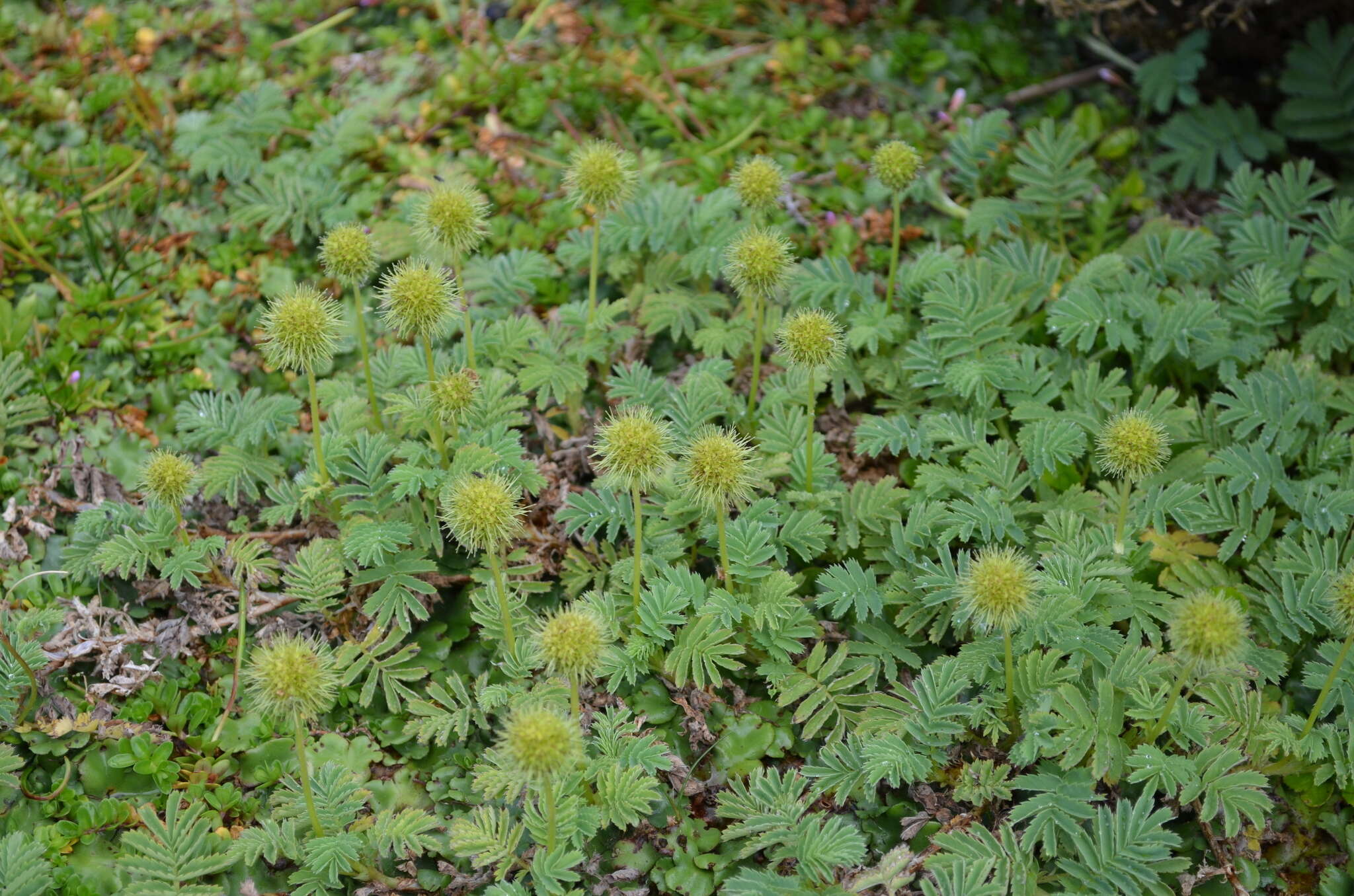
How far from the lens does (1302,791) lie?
3627 millimetres

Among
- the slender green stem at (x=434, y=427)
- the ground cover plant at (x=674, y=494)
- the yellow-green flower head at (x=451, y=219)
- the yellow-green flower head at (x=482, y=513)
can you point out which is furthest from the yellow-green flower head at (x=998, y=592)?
the yellow-green flower head at (x=451, y=219)

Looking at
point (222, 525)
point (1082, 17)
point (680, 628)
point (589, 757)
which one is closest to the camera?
point (589, 757)

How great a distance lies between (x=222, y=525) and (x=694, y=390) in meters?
1.83

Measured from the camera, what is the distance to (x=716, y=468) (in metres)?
3.45

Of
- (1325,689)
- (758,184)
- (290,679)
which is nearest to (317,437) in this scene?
(290,679)

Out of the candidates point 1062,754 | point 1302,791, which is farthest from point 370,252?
point 1302,791

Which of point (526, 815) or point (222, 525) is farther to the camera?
point (222, 525)

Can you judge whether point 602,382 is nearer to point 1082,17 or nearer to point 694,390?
point 694,390

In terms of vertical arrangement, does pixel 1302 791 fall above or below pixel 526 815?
below

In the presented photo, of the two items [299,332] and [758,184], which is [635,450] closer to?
[299,332]

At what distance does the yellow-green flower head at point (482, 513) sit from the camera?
3.31 meters

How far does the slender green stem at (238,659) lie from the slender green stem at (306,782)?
17.4 inches

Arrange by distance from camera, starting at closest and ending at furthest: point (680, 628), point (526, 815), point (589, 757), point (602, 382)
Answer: point (526, 815)
point (589, 757)
point (680, 628)
point (602, 382)

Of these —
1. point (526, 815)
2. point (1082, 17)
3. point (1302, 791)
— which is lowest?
point (1302, 791)
